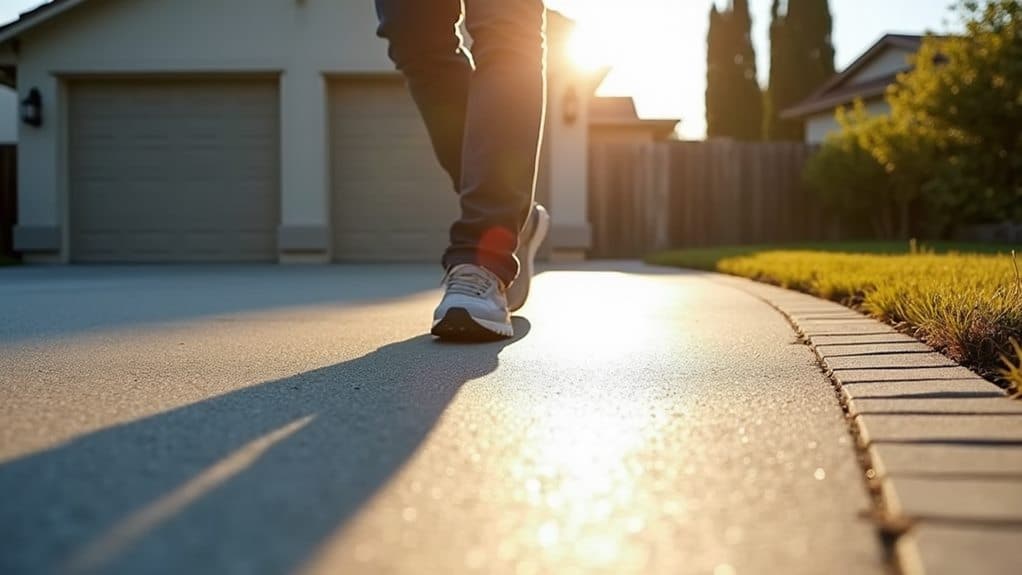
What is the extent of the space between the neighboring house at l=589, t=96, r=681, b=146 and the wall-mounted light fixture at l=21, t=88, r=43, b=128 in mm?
11276

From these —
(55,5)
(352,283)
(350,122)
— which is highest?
(55,5)

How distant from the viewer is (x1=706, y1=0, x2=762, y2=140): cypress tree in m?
32.2

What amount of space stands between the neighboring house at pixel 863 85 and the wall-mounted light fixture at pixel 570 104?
1250cm

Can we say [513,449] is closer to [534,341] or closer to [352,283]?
[534,341]

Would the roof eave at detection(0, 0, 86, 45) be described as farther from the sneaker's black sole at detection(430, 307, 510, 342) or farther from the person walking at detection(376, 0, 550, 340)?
the sneaker's black sole at detection(430, 307, 510, 342)

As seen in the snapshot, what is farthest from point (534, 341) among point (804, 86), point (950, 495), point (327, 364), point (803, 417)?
point (804, 86)

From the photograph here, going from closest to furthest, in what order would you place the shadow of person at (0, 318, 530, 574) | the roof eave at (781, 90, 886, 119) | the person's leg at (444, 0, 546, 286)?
the shadow of person at (0, 318, 530, 574)
the person's leg at (444, 0, 546, 286)
the roof eave at (781, 90, 886, 119)

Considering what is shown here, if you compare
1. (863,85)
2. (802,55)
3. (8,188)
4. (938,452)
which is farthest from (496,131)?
(802,55)

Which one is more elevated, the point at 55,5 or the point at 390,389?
the point at 55,5

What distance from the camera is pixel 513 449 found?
1.20 m

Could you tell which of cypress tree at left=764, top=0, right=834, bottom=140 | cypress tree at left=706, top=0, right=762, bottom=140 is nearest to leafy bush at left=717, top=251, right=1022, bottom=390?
cypress tree at left=764, top=0, right=834, bottom=140

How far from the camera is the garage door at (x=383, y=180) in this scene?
404 inches

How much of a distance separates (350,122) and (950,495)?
9.85m

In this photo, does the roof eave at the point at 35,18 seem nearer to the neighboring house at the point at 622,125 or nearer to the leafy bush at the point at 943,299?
the leafy bush at the point at 943,299
